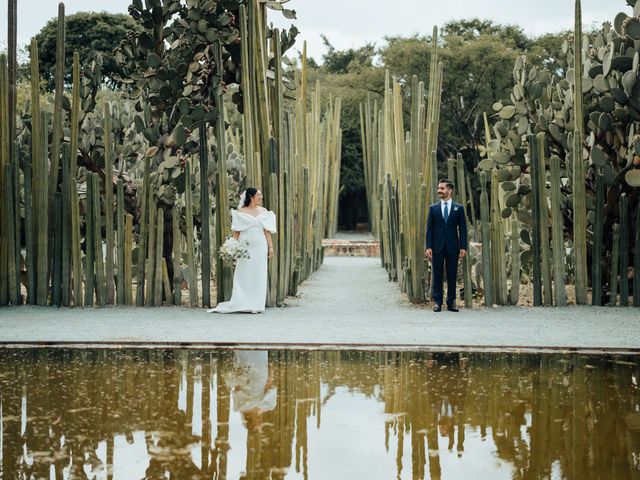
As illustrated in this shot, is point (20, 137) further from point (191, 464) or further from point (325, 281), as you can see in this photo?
point (191, 464)

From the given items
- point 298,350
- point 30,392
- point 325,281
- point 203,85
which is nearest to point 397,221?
point 325,281

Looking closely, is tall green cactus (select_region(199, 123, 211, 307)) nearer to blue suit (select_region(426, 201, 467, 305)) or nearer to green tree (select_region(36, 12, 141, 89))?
blue suit (select_region(426, 201, 467, 305))

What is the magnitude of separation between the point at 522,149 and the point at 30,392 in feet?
19.3

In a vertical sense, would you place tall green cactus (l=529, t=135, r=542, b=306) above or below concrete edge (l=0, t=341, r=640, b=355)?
above

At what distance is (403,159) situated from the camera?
30.8ft

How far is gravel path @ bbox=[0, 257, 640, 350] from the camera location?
6.26 meters

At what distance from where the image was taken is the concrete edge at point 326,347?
5.95 m

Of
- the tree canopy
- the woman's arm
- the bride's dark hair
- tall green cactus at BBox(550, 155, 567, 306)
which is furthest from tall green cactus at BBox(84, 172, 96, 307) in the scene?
the tree canopy

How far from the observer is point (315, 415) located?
13.6ft

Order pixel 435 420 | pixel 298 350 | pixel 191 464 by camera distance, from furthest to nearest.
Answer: pixel 298 350, pixel 435 420, pixel 191 464

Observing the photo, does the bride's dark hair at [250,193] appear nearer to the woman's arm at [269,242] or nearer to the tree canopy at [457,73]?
the woman's arm at [269,242]

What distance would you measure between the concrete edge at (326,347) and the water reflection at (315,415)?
0.53ft

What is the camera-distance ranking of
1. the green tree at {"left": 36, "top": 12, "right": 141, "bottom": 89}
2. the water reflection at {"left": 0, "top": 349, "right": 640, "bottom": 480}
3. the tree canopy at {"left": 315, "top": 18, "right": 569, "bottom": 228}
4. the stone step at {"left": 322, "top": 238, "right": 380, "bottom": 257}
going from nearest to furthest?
1. the water reflection at {"left": 0, "top": 349, "right": 640, "bottom": 480}
2. the stone step at {"left": 322, "top": 238, "right": 380, "bottom": 257}
3. the tree canopy at {"left": 315, "top": 18, "right": 569, "bottom": 228}
4. the green tree at {"left": 36, "top": 12, "right": 141, "bottom": 89}

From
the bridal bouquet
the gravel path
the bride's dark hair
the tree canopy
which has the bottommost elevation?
the gravel path
